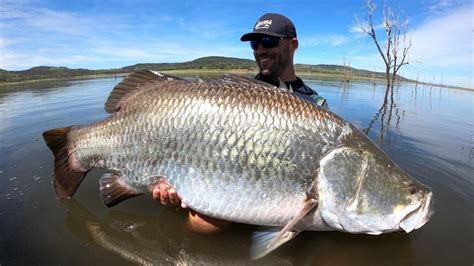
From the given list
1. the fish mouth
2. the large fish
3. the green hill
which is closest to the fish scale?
the large fish

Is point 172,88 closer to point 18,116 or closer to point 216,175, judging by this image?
point 216,175

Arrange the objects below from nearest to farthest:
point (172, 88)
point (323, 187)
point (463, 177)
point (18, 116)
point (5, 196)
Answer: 1. point (323, 187)
2. point (172, 88)
3. point (5, 196)
4. point (463, 177)
5. point (18, 116)

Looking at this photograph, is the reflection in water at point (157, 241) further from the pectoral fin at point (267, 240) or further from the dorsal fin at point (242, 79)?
the dorsal fin at point (242, 79)

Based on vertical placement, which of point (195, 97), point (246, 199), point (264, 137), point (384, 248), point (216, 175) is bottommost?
point (384, 248)

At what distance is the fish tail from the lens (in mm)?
3744

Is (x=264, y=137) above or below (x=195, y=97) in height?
below

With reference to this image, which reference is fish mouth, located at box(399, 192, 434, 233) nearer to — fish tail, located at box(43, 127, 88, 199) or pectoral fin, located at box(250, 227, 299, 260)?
pectoral fin, located at box(250, 227, 299, 260)

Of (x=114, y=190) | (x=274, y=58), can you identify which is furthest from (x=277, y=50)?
(x=114, y=190)

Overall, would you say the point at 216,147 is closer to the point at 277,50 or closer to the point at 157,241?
the point at 157,241

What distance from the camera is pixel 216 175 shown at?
3043 millimetres

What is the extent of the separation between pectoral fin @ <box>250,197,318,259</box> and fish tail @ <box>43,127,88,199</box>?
1923 mm

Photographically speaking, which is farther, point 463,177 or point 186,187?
point 463,177

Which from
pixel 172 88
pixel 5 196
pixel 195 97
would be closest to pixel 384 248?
pixel 195 97

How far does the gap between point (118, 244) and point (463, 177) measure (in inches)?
206
